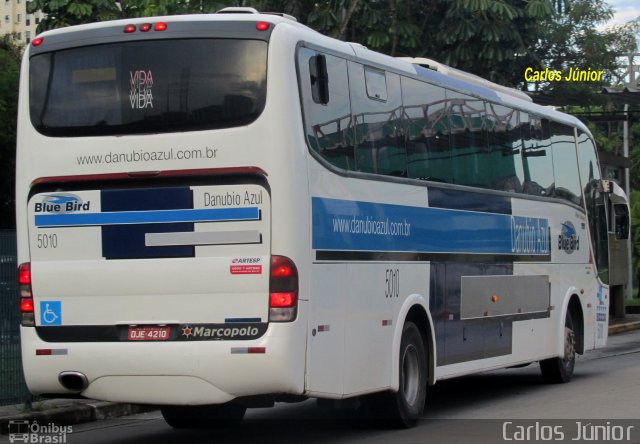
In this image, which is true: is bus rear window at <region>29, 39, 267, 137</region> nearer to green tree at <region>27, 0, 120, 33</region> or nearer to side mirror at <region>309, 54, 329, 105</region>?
side mirror at <region>309, 54, 329, 105</region>

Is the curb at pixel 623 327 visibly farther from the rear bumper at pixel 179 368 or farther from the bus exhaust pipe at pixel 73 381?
the bus exhaust pipe at pixel 73 381

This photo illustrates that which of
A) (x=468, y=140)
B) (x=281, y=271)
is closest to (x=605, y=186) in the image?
(x=468, y=140)

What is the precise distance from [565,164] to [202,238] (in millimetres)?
8600

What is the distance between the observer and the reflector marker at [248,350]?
9.42 metres

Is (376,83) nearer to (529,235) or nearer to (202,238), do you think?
(202,238)

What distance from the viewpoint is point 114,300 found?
32.6 ft

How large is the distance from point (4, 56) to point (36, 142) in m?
8.75

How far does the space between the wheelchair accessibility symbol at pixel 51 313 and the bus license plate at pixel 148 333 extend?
0.70m

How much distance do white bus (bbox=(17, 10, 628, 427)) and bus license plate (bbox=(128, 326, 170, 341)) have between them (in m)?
0.01

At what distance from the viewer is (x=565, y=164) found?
17.0 meters

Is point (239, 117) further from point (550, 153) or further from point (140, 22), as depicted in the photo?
point (550, 153)

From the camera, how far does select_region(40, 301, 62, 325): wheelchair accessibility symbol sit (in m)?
10.1

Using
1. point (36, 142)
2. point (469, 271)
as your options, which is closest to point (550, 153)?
point (469, 271)

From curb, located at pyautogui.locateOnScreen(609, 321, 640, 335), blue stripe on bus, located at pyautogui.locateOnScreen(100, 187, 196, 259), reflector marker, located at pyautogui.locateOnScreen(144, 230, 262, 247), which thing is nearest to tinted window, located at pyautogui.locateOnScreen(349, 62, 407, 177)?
reflector marker, located at pyautogui.locateOnScreen(144, 230, 262, 247)
